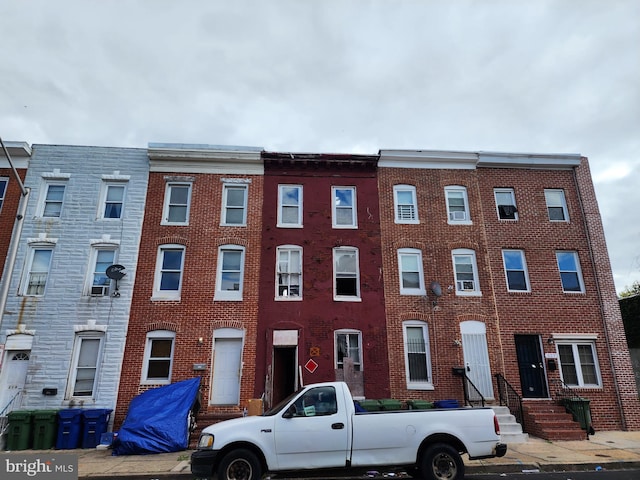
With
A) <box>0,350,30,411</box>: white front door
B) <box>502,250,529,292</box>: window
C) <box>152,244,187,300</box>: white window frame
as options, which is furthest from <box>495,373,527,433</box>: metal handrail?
<box>0,350,30,411</box>: white front door

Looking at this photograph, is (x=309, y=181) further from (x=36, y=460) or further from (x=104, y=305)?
(x=36, y=460)

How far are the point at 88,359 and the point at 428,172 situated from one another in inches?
597

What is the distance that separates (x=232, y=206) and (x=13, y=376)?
966 cm

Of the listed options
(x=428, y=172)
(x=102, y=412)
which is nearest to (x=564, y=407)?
(x=428, y=172)

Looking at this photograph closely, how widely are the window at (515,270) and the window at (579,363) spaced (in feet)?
7.82

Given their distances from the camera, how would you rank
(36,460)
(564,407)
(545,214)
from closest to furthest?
1. (36,460)
2. (564,407)
3. (545,214)

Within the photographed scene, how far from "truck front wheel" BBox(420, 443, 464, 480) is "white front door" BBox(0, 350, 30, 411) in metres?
13.5

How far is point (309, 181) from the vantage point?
16.3 meters

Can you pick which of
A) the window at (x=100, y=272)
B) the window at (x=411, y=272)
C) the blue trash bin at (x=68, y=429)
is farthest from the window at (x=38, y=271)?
the window at (x=411, y=272)

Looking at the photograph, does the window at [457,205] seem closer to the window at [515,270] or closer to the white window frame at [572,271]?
the window at [515,270]

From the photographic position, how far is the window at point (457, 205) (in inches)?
631

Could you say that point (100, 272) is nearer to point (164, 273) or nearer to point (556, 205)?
point (164, 273)

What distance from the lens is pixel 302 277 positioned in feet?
48.8

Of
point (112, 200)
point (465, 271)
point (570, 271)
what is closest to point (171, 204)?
point (112, 200)
